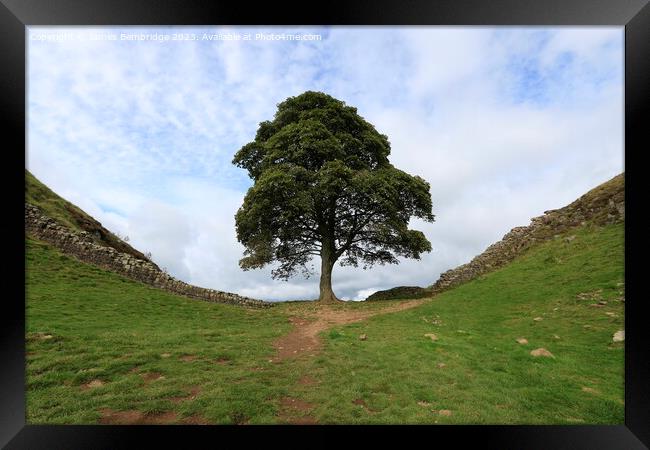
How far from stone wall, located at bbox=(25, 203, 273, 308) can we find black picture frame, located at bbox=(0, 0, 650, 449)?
1115 centimetres

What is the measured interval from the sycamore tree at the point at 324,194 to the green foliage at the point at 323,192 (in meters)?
0.06

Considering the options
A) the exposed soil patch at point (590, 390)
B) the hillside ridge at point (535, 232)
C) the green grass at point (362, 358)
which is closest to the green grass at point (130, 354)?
the green grass at point (362, 358)

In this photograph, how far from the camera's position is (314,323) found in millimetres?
13164

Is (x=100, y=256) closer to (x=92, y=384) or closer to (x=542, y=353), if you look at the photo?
(x=92, y=384)

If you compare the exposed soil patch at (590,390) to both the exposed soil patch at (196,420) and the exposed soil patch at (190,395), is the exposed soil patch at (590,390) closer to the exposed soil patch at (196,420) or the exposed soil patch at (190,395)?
the exposed soil patch at (196,420)

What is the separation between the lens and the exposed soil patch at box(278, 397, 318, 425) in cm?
514

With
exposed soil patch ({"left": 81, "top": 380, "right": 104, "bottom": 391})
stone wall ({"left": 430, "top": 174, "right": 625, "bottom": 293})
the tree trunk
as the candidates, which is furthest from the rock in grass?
the tree trunk

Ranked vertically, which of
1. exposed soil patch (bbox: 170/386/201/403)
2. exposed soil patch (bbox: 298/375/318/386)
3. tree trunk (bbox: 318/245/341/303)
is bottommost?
exposed soil patch (bbox: 298/375/318/386)

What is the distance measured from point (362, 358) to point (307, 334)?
3773 millimetres

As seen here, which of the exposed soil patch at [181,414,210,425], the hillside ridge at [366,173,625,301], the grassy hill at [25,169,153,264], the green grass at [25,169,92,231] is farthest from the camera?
the grassy hill at [25,169,153,264]

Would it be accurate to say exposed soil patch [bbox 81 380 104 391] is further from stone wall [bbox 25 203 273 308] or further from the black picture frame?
stone wall [bbox 25 203 273 308]

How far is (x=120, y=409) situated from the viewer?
5258 mm
